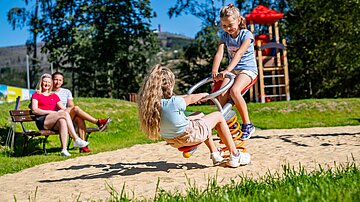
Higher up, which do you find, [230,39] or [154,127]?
[230,39]

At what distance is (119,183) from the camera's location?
4.68 m

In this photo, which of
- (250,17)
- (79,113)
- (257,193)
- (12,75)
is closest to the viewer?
(257,193)

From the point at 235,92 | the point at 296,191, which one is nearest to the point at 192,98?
the point at 235,92

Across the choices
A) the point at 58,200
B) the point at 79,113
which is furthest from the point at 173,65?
the point at 58,200

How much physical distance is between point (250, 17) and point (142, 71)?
37.0 ft

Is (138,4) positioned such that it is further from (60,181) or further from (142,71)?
(60,181)

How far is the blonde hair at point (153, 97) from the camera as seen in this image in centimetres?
484

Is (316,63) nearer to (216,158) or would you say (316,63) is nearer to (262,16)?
(262,16)

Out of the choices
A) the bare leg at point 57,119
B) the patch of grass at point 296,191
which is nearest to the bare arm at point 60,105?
the bare leg at point 57,119

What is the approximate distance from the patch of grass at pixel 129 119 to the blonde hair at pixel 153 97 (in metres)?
2.50

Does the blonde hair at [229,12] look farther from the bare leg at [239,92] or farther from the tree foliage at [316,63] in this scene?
the tree foliage at [316,63]

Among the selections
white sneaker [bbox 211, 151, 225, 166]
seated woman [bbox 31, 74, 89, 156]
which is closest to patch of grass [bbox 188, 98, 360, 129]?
seated woman [bbox 31, 74, 89, 156]

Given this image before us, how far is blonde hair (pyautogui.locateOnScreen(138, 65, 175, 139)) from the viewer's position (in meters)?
4.84

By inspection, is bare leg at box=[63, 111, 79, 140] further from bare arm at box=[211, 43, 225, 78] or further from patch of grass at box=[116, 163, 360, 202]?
patch of grass at box=[116, 163, 360, 202]
